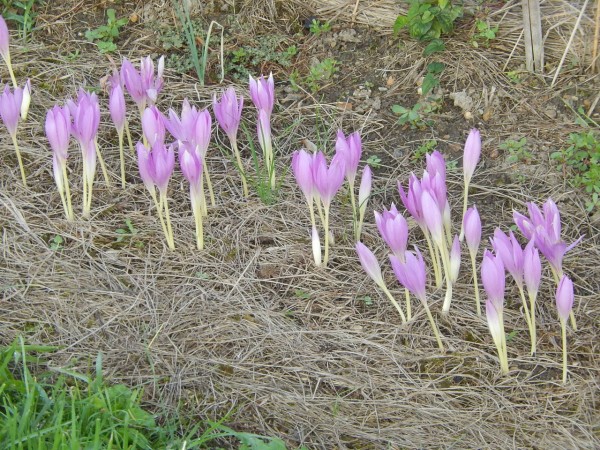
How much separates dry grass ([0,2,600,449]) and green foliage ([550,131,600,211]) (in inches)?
3.1

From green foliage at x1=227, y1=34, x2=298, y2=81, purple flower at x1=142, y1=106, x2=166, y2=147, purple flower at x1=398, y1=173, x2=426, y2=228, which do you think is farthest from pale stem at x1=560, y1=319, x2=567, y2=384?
green foliage at x1=227, y1=34, x2=298, y2=81

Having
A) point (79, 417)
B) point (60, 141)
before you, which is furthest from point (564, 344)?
point (60, 141)

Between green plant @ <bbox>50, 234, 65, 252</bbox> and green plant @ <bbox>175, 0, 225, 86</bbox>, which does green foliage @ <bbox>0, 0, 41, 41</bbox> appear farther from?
green plant @ <bbox>50, 234, 65, 252</bbox>

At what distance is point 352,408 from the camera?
2.47 metres

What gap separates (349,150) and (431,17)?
3.24 ft

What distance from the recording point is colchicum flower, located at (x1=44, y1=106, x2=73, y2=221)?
298 centimetres

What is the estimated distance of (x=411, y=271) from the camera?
8.27ft

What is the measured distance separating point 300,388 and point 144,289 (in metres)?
0.65

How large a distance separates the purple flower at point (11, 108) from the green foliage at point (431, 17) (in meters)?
1.61

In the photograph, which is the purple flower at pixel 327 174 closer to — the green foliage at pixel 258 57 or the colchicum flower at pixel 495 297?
the colchicum flower at pixel 495 297

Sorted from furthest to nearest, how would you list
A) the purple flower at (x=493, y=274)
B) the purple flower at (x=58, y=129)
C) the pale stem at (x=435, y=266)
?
the purple flower at (x=58, y=129) → the pale stem at (x=435, y=266) → the purple flower at (x=493, y=274)

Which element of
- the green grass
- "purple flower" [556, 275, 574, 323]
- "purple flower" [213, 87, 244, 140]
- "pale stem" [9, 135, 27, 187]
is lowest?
the green grass

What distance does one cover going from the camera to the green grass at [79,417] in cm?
228

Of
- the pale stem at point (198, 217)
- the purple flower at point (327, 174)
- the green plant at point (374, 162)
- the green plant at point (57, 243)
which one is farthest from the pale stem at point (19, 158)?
the green plant at point (374, 162)
